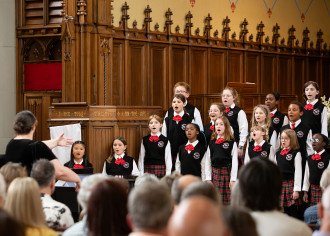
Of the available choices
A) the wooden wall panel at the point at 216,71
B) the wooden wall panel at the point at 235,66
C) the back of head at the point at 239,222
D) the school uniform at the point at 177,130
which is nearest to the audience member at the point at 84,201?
the back of head at the point at 239,222

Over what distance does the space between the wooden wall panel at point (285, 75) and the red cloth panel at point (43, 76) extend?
4885 millimetres

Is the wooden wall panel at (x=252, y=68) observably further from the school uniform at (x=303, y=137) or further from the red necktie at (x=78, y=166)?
the red necktie at (x=78, y=166)

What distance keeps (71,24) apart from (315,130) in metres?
3.95

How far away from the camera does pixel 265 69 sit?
15.6m

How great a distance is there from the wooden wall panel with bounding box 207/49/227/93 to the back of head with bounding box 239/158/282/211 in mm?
10002

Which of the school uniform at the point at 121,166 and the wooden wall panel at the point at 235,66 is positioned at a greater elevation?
the wooden wall panel at the point at 235,66

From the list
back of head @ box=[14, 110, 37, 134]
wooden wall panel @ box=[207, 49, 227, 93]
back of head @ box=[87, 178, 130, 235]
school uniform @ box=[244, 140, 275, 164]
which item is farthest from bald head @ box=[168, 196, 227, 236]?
wooden wall panel @ box=[207, 49, 227, 93]

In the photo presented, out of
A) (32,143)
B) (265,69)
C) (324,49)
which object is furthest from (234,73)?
(32,143)

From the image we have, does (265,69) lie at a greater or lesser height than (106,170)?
greater

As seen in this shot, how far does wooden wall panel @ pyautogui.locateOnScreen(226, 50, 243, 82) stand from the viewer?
1477 centimetres

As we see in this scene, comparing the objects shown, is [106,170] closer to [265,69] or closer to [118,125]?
[118,125]

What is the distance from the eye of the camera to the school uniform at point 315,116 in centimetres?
998

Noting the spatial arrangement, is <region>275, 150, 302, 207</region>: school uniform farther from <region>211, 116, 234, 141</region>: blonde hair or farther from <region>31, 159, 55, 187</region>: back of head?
<region>31, 159, 55, 187</region>: back of head

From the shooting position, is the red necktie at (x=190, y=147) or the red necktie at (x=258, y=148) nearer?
the red necktie at (x=258, y=148)
